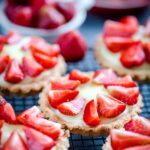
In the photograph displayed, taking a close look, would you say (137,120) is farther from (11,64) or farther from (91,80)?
(11,64)

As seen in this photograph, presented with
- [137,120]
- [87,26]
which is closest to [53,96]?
[137,120]

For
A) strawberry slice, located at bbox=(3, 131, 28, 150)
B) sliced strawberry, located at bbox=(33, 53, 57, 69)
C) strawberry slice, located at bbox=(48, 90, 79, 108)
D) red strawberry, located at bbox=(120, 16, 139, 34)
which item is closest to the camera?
strawberry slice, located at bbox=(3, 131, 28, 150)

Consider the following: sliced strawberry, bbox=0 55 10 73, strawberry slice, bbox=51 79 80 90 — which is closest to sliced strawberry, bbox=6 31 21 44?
sliced strawberry, bbox=0 55 10 73

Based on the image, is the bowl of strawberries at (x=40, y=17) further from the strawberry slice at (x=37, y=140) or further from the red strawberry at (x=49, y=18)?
the strawberry slice at (x=37, y=140)

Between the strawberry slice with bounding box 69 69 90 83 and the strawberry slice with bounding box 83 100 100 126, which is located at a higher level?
the strawberry slice with bounding box 69 69 90 83

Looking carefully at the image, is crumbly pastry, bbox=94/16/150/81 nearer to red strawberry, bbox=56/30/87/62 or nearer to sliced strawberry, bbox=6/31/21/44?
red strawberry, bbox=56/30/87/62
